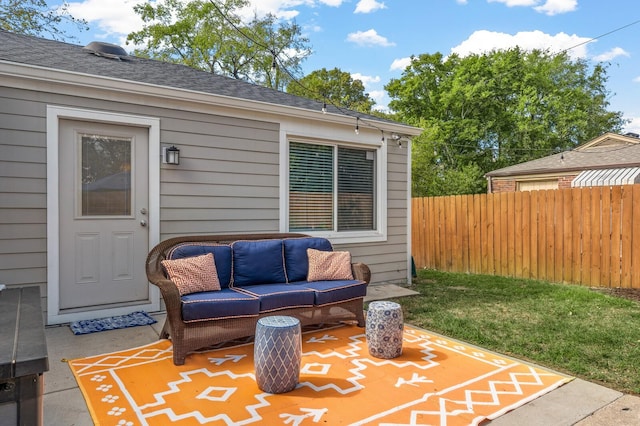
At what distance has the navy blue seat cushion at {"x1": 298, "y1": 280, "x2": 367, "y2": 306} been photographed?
12.6 ft

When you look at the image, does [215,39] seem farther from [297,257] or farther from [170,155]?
[297,257]

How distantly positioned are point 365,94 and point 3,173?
66.2ft

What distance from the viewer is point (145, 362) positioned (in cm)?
314

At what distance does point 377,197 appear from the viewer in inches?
250

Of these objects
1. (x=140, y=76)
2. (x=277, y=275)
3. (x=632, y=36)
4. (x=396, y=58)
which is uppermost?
(x=396, y=58)

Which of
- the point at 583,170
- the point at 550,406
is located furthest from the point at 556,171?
the point at 550,406

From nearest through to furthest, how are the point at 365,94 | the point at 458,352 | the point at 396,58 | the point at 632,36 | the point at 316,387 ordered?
1. the point at 316,387
2. the point at 458,352
3. the point at 632,36
4. the point at 396,58
5. the point at 365,94

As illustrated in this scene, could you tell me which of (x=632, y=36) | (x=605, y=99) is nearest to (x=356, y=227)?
(x=632, y=36)

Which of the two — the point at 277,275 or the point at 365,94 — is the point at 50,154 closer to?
the point at 277,275

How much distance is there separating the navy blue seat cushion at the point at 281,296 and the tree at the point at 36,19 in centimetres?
1166

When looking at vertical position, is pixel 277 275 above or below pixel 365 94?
below

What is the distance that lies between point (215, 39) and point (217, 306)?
1637 centimetres

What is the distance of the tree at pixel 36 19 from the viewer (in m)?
10.7

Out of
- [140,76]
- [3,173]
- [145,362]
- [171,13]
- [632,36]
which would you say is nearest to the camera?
[145,362]
